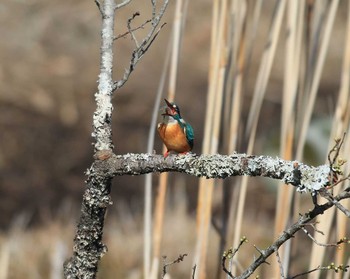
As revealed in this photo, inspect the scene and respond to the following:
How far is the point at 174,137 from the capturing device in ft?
5.24

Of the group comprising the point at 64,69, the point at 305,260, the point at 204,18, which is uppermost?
the point at 204,18

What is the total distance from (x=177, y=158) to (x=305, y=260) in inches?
172

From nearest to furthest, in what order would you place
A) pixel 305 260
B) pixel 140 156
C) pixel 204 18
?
pixel 140 156
pixel 305 260
pixel 204 18

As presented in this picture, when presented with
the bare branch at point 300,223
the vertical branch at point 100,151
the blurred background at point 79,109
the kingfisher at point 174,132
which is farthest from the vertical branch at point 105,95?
the blurred background at point 79,109

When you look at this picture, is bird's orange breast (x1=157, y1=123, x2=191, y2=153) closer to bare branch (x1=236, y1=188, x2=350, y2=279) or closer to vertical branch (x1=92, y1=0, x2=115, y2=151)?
vertical branch (x1=92, y1=0, x2=115, y2=151)

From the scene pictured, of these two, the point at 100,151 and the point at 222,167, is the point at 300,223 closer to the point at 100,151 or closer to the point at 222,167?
the point at 222,167

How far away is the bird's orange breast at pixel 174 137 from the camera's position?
5.17 feet

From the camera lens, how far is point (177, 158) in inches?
54.3

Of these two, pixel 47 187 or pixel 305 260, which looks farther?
pixel 47 187

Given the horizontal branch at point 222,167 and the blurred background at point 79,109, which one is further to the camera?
the blurred background at point 79,109

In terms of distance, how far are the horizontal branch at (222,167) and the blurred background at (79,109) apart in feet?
15.6

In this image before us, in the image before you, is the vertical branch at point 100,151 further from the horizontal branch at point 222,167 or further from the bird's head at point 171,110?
the bird's head at point 171,110

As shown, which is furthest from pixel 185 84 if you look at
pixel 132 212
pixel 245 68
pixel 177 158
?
pixel 177 158

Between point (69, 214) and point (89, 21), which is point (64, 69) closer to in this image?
point (89, 21)
